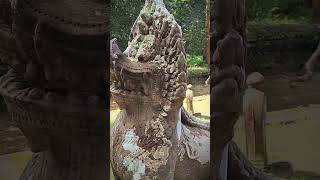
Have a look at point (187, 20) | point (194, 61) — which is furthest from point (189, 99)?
point (187, 20)

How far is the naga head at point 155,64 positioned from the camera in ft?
10.2

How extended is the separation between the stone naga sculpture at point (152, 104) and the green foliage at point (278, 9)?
0.69 meters

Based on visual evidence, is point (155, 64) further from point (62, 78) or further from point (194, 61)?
point (62, 78)

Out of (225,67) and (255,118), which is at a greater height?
(225,67)

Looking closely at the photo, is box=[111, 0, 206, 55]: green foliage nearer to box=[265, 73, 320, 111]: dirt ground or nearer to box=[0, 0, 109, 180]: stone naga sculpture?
box=[265, 73, 320, 111]: dirt ground

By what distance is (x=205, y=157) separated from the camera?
10.7 feet

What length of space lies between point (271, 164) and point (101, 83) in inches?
47.1

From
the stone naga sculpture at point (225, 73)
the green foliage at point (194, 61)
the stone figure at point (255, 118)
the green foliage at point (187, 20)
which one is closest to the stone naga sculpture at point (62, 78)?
the stone naga sculpture at point (225, 73)

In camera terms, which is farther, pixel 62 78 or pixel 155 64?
pixel 155 64

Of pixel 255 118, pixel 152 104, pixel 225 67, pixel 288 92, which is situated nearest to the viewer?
pixel 225 67

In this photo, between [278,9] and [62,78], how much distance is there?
4.29ft

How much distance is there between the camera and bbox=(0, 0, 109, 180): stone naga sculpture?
6.31 ft

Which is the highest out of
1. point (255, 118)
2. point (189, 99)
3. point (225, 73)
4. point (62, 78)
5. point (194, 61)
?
point (62, 78)

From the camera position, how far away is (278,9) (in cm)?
270
